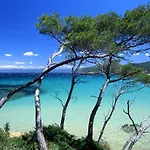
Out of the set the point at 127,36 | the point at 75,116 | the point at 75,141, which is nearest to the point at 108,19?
the point at 127,36

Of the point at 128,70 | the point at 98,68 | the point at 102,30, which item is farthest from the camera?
the point at 98,68

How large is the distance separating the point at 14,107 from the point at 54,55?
1662cm

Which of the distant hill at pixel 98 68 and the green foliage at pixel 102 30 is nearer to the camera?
the green foliage at pixel 102 30

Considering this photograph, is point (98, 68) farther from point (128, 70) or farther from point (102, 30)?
point (102, 30)

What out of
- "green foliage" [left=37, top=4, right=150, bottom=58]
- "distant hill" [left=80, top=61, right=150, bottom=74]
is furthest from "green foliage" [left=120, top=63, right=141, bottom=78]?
"green foliage" [left=37, top=4, right=150, bottom=58]

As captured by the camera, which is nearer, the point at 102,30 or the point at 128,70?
the point at 102,30

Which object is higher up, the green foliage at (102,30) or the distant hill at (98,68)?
the green foliage at (102,30)

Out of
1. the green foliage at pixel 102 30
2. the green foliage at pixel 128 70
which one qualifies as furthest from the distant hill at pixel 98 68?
the green foliage at pixel 102 30

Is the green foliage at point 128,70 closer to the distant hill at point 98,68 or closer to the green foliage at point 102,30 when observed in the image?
the distant hill at point 98,68

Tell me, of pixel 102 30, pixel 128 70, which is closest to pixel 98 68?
pixel 128 70

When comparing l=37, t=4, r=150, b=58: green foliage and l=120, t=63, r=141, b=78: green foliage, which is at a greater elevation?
l=37, t=4, r=150, b=58: green foliage

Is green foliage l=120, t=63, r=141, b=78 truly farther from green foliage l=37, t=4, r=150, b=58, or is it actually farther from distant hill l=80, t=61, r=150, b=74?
green foliage l=37, t=4, r=150, b=58

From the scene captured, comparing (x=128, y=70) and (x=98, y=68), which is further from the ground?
(x=98, y=68)

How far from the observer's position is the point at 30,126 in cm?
1944
